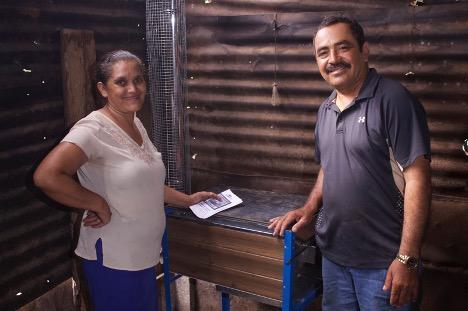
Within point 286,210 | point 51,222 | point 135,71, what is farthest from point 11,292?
point 286,210

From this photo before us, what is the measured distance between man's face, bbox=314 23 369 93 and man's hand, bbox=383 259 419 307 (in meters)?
1.01

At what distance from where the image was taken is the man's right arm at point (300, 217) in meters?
2.71

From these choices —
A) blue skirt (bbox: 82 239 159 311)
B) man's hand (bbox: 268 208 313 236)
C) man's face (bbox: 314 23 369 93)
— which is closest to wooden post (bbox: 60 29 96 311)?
blue skirt (bbox: 82 239 159 311)

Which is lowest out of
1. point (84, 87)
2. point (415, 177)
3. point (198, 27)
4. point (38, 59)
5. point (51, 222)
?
point (51, 222)

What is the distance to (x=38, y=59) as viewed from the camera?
305 cm

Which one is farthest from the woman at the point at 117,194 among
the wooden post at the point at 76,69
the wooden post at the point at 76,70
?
the wooden post at the point at 76,69

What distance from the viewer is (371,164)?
89.8 inches

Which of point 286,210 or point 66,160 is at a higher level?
point 66,160

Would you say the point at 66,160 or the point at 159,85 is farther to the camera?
the point at 159,85

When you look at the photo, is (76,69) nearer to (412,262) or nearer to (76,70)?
(76,70)

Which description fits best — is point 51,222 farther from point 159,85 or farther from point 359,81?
point 359,81

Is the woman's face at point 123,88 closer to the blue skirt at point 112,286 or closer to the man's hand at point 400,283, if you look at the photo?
the blue skirt at point 112,286

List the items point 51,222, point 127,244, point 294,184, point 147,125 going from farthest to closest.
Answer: point 147,125 → point 294,184 → point 51,222 → point 127,244

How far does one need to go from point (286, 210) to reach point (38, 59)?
2.12m
